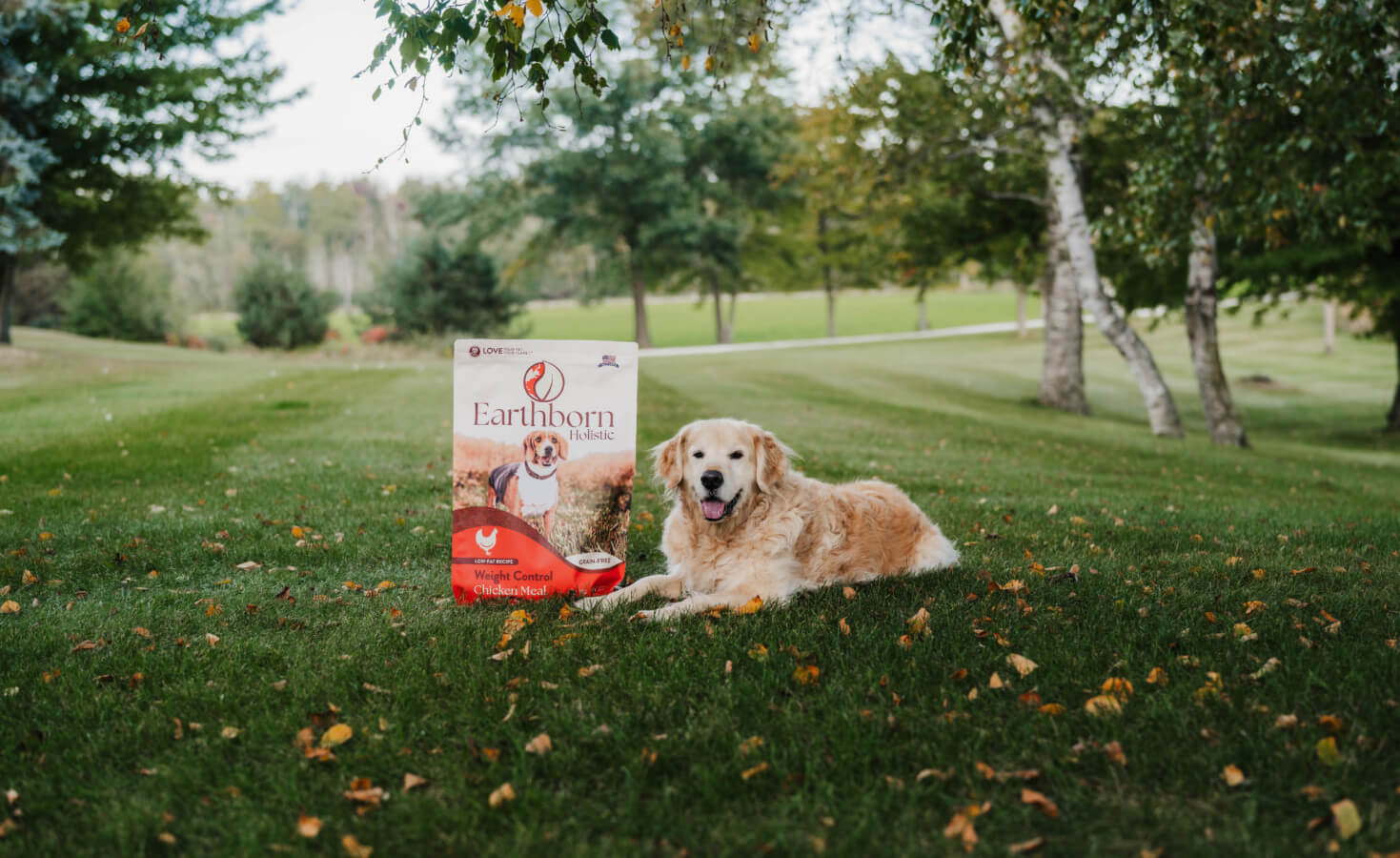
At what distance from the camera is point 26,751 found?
305 centimetres

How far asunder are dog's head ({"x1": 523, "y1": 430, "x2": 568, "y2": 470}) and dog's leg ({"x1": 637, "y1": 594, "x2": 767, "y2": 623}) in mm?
914

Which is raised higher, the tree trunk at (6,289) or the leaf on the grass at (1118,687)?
the tree trunk at (6,289)

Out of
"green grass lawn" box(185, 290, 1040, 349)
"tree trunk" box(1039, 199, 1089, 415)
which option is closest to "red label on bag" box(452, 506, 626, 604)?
"tree trunk" box(1039, 199, 1089, 415)

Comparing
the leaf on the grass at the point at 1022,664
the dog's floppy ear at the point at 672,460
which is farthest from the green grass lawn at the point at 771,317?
the leaf on the grass at the point at 1022,664

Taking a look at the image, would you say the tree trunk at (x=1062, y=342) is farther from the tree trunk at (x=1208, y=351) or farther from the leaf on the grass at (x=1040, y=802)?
the leaf on the grass at (x=1040, y=802)

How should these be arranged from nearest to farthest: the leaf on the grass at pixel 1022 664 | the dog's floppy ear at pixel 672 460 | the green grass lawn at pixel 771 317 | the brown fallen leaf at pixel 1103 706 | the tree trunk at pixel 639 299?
the brown fallen leaf at pixel 1103 706 → the leaf on the grass at pixel 1022 664 → the dog's floppy ear at pixel 672 460 → the tree trunk at pixel 639 299 → the green grass lawn at pixel 771 317

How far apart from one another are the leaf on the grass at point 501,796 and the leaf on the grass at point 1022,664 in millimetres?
2072

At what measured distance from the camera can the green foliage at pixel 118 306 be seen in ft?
136

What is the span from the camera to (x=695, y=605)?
175 inches

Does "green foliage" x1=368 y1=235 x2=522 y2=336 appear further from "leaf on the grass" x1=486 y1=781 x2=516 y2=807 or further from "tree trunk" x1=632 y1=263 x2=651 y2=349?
"leaf on the grass" x1=486 y1=781 x2=516 y2=807

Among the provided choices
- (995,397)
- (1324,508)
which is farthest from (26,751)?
(995,397)

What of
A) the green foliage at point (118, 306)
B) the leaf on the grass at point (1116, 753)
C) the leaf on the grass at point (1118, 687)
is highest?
the green foliage at point (118, 306)

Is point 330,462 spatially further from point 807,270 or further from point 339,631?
point 807,270

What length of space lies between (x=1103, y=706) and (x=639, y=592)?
91.5 inches
